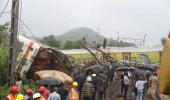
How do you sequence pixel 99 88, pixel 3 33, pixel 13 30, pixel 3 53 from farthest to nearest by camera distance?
pixel 3 33 → pixel 3 53 → pixel 99 88 → pixel 13 30

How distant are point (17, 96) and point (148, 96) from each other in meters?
8.74

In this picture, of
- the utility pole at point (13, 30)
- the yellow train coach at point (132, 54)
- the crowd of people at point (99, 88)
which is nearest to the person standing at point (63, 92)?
the crowd of people at point (99, 88)

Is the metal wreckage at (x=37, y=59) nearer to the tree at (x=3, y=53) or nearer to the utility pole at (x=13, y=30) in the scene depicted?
the tree at (x=3, y=53)

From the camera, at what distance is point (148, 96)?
19.2 metres

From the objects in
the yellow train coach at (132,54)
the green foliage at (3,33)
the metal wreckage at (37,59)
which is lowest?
the yellow train coach at (132,54)

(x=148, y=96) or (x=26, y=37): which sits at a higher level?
(x=26, y=37)

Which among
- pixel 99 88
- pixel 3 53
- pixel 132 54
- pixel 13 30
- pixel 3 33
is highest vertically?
pixel 13 30

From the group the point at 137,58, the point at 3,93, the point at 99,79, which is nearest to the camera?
the point at 3,93

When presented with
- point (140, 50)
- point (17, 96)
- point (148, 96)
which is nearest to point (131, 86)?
point (148, 96)

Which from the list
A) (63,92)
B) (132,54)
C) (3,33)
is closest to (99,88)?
(63,92)

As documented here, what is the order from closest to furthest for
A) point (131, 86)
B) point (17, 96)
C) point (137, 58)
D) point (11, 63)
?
point (17, 96)
point (11, 63)
point (131, 86)
point (137, 58)

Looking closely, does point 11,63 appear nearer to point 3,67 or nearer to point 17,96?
point 17,96

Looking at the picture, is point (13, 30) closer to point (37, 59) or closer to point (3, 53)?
point (3, 53)

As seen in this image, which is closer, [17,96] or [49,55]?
[17,96]
